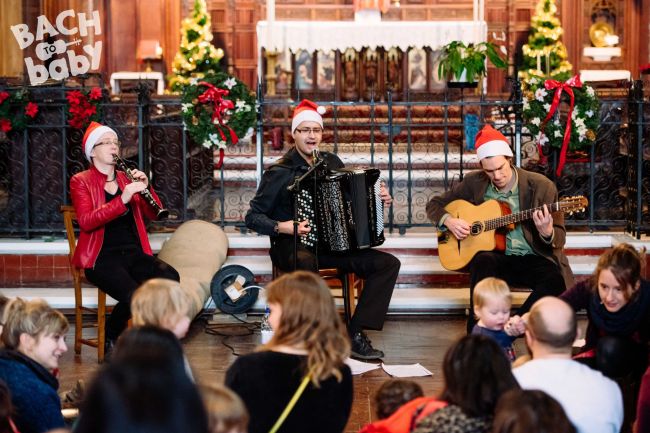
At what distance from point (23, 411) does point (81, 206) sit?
250 centimetres

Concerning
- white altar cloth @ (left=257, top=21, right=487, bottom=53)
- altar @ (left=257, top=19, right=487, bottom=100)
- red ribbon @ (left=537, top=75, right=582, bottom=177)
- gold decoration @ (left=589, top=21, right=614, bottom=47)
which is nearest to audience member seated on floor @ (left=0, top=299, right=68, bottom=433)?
red ribbon @ (left=537, top=75, right=582, bottom=177)

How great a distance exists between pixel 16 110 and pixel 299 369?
4.97 meters

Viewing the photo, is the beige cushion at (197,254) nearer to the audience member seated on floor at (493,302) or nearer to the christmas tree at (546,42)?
the audience member seated on floor at (493,302)

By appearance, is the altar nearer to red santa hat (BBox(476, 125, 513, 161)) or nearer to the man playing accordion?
the man playing accordion

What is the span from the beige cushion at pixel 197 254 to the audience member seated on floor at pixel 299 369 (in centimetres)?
346

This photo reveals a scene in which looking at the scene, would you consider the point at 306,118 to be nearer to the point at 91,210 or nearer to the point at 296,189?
the point at 296,189

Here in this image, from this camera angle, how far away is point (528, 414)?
291 centimetres

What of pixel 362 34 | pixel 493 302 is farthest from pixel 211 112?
pixel 362 34

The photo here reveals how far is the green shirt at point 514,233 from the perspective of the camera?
6348 millimetres

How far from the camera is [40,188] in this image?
8.10 m

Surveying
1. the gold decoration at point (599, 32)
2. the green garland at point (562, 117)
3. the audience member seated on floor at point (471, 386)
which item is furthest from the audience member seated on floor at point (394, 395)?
the gold decoration at point (599, 32)

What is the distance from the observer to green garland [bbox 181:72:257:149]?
7.88m

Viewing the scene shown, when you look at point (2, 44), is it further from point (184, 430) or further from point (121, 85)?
point (184, 430)

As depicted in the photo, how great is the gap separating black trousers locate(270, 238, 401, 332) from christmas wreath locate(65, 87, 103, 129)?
2.02 meters
